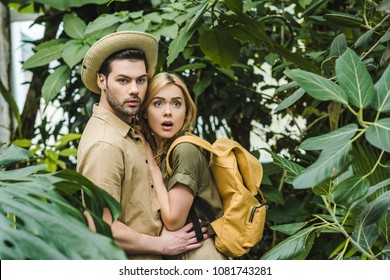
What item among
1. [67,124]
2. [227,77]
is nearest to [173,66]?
[227,77]

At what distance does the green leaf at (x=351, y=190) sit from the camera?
48.7 inches

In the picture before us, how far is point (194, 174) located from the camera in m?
1.56

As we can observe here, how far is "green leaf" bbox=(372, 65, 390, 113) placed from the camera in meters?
1.12

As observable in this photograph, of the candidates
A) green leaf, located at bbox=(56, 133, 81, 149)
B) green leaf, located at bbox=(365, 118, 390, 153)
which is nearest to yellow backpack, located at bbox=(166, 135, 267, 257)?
green leaf, located at bbox=(365, 118, 390, 153)

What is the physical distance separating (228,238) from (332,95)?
63cm

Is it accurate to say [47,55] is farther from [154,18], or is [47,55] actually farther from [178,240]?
[178,240]

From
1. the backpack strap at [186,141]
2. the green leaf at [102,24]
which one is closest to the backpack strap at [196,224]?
the backpack strap at [186,141]

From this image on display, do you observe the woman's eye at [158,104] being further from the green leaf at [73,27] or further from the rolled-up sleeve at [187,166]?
the green leaf at [73,27]

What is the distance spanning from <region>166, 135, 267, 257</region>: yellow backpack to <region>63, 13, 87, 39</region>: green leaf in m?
1.04

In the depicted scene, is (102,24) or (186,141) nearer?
(186,141)

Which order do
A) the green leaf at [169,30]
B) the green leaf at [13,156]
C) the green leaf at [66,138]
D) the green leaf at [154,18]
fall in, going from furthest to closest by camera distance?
the green leaf at [66,138] < the green leaf at [154,18] < the green leaf at [169,30] < the green leaf at [13,156]

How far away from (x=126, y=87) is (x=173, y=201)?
0.33 m

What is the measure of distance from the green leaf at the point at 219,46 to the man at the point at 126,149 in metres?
0.22

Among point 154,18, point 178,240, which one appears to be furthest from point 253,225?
point 154,18
